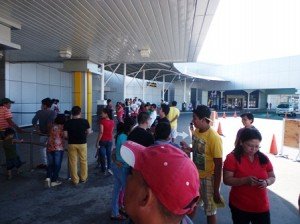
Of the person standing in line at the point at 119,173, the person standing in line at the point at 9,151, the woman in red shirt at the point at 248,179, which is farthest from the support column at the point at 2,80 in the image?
the woman in red shirt at the point at 248,179

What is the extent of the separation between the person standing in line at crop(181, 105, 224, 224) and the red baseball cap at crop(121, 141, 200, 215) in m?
2.53

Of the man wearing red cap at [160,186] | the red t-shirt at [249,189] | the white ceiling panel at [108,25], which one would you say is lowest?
the red t-shirt at [249,189]

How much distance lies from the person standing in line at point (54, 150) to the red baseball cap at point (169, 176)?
5.41 metres

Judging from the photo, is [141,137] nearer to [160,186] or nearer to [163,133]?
[163,133]

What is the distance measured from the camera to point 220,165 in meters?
3.55

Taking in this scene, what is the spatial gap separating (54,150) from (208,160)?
375cm

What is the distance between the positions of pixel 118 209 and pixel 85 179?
212cm

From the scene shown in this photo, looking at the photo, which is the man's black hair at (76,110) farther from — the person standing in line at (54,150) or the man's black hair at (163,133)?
the man's black hair at (163,133)

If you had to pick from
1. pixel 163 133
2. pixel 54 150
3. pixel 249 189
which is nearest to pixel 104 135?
pixel 54 150

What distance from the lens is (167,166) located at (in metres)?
1.10

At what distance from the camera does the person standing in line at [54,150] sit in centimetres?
619

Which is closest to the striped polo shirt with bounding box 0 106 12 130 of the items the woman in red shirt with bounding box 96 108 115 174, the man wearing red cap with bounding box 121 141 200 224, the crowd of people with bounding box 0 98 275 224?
the crowd of people with bounding box 0 98 275 224

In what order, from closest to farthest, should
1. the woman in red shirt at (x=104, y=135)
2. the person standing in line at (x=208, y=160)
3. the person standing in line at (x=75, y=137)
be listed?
the person standing in line at (x=208, y=160) → the person standing in line at (x=75, y=137) → the woman in red shirt at (x=104, y=135)

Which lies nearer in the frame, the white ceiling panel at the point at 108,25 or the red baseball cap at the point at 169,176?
the red baseball cap at the point at 169,176
